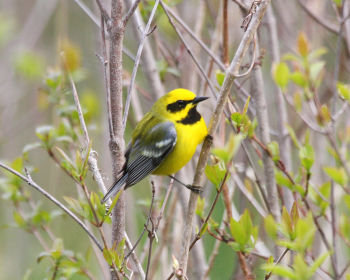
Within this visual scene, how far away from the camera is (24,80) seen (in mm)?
5176

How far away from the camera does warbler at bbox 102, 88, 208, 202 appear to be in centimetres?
290

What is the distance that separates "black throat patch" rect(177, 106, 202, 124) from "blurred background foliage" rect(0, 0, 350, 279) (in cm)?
17

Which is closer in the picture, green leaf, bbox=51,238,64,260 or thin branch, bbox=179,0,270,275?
thin branch, bbox=179,0,270,275

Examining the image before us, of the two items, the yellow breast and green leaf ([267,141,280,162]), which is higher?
the yellow breast

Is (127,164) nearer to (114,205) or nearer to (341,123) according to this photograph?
(114,205)

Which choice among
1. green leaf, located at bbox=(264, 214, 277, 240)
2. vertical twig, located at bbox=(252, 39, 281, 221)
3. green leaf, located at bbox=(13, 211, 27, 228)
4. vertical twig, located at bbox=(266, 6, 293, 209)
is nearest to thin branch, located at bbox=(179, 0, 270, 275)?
green leaf, located at bbox=(264, 214, 277, 240)

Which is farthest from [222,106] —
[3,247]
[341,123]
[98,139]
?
[3,247]

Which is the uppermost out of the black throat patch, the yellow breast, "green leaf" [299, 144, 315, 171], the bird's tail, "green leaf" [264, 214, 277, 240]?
the black throat patch

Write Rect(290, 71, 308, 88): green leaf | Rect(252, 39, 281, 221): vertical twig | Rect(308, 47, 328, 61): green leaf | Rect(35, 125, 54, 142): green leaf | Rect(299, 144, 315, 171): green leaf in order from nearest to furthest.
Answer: Rect(299, 144, 315, 171): green leaf
Rect(290, 71, 308, 88): green leaf
Rect(308, 47, 328, 61): green leaf
Rect(252, 39, 281, 221): vertical twig
Rect(35, 125, 54, 142): green leaf

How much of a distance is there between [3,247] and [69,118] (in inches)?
112

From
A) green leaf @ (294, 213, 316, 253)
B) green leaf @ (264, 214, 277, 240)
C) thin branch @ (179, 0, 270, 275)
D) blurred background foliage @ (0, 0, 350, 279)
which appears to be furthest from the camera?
blurred background foliage @ (0, 0, 350, 279)

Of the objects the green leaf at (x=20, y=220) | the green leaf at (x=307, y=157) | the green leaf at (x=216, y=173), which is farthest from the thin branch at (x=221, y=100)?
the green leaf at (x=20, y=220)

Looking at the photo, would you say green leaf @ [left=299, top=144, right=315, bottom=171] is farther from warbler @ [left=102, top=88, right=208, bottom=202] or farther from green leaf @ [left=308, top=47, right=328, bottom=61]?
warbler @ [left=102, top=88, right=208, bottom=202]

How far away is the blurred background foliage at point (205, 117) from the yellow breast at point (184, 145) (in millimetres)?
180
